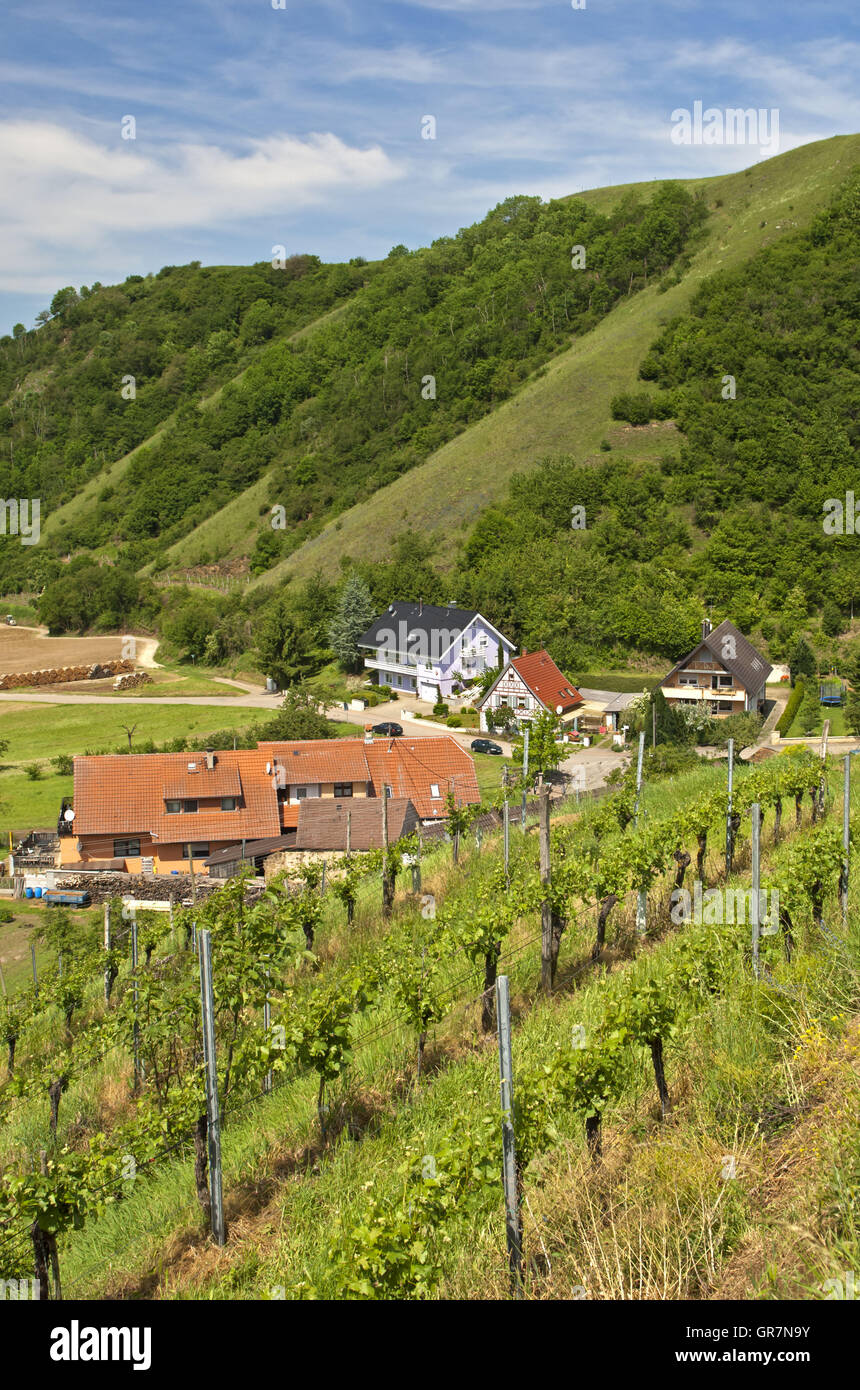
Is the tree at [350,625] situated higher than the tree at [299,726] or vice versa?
the tree at [350,625]

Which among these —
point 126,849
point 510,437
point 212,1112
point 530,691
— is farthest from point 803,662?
point 212,1112

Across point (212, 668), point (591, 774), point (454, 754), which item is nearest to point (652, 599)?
point (591, 774)

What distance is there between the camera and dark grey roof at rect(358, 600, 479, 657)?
58713 millimetres

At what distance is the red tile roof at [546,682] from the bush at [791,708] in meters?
10.3

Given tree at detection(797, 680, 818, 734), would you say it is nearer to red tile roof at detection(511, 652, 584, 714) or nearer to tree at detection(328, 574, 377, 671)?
red tile roof at detection(511, 652, 584, 714)

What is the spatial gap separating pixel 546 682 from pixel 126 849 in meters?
24.4

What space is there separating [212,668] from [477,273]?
8084cm

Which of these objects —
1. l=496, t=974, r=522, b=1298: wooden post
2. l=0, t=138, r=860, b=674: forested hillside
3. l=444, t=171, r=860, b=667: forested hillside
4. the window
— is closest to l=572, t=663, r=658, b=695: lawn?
l=0, t=138, r=860, b=674: forested hillside

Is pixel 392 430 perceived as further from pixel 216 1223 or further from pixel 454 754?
pixel 216 1223

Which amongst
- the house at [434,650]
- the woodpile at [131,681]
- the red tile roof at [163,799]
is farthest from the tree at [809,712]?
the woodpile at [131,681]

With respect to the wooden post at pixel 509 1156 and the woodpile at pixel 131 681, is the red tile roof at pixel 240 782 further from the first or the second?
the woodpile at pixel 131 681

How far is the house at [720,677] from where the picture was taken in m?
47.5

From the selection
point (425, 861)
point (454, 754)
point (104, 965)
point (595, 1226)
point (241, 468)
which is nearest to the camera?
point (595, 1226)

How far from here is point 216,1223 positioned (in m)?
7.00
